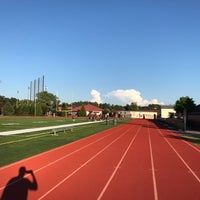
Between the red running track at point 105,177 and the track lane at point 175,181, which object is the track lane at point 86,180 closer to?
the red running track at point 105,177

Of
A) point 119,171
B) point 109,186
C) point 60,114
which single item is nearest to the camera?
point 109,186

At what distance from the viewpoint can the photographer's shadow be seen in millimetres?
7268

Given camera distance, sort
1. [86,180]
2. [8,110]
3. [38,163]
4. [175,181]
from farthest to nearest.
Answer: [8,110] < [38,163] < [175,181] < [86,180]

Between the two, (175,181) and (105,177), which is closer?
(175,181)

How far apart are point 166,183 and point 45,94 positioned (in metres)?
113

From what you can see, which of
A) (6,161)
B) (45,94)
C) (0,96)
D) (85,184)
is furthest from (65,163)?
(0,96)

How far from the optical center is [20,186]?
8164 millimetres

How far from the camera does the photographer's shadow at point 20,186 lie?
286 inches

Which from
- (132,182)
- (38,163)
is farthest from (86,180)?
(38,163)

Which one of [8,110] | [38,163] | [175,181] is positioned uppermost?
[8,110]

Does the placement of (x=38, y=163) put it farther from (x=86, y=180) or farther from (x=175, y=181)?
(x=175, y=181)

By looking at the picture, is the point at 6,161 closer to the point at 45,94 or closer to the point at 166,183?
the point at 166,183

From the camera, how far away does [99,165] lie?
38.5 feet

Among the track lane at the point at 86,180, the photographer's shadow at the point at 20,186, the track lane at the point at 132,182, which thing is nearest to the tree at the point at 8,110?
the track lane at the point at 86,180
